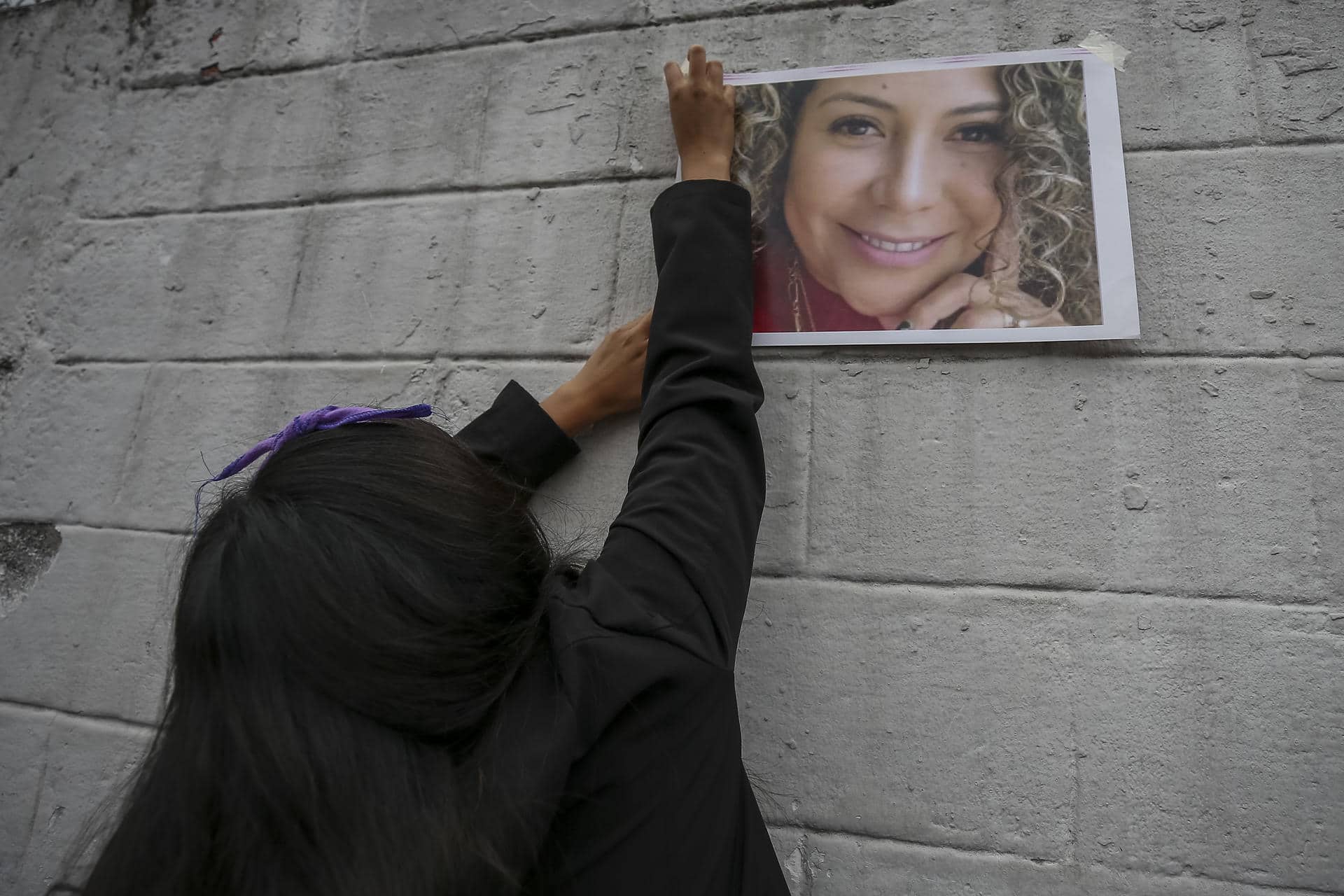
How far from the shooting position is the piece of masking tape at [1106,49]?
A: 126 centimetres

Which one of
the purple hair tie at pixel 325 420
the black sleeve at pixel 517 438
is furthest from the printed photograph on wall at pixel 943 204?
the purple hair tie at pixel 325 420

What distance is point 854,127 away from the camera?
4.31 ft

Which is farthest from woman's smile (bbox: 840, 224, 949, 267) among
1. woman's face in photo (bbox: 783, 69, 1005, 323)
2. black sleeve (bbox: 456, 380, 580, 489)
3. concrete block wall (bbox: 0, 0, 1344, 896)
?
black sleeve (bbox: 456, 380, 580, 489)

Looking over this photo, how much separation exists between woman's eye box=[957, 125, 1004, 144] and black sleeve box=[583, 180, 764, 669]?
0.38 metres

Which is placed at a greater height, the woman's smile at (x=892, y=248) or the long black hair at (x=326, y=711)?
the woman's smile at (x=892, y=248)

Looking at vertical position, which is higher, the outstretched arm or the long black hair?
the outstretched arm

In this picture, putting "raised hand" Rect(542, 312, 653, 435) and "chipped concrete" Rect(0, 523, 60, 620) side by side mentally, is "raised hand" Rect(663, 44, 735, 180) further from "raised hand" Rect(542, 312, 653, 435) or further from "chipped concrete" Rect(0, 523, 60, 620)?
"chipped concrete" Rect(0, 523, 60, 620)

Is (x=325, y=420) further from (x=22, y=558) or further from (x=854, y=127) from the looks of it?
(x=22, y=558)

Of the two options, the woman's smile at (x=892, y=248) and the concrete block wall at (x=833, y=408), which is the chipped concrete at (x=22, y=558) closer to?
the concrete block wall at (x=833, y=408)

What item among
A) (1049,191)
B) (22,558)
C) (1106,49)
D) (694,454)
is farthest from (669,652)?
(22,558)

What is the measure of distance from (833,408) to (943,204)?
36 cm

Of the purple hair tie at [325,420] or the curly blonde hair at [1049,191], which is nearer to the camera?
the purple hair tie at [325,420]

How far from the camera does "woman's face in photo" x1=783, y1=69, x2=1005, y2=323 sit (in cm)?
125

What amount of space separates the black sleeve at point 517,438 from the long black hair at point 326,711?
43cm
